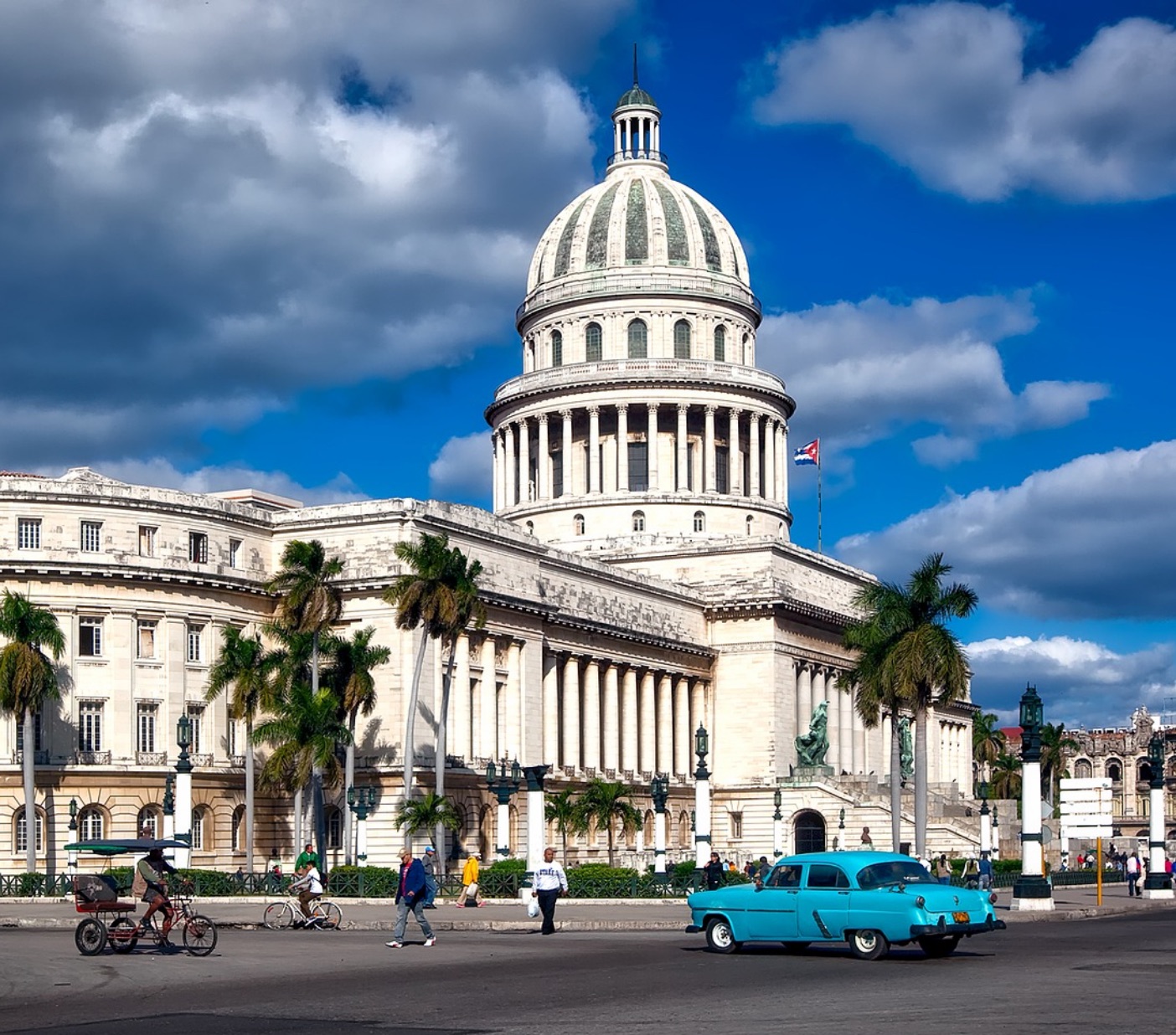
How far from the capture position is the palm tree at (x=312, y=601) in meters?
72.4

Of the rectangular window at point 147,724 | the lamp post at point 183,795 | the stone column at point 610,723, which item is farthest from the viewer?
the stone column at point 610,723

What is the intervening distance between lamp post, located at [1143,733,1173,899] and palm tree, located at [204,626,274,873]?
31.5 metres

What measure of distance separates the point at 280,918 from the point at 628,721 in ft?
187

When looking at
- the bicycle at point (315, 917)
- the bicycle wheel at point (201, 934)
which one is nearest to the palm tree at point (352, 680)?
the bicycle at point (315, 917)

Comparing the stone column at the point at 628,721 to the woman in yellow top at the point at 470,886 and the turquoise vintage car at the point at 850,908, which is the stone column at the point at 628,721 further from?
the turquoise vintage car at the point at 850,908

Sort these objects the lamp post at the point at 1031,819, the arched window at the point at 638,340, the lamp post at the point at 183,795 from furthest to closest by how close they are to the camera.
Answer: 1. the arched window at the point at 638,340
2. the lamp post at the point at 183,795
3. the lamp post at the point at 1031,819

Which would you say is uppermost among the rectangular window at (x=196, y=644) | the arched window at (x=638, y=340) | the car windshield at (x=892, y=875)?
the arched window at (x=638, y=340)

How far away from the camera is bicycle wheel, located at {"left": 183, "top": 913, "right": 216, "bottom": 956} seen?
3350 centimetres

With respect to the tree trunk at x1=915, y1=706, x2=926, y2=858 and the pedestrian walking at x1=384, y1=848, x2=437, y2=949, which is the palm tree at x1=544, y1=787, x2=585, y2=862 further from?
the pedestrian walking at x1=384, y1=848, x2=437, y2=949

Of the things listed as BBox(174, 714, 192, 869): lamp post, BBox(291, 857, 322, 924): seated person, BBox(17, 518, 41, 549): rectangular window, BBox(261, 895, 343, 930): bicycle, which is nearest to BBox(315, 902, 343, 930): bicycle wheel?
BBox(261, 895, 343, 930): bicycle

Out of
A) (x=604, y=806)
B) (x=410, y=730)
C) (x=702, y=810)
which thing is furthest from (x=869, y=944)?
(x=604, y=806)

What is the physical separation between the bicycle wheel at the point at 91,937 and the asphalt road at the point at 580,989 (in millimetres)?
209

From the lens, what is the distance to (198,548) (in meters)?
78.3

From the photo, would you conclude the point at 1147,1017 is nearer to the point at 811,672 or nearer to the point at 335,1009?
the point at 335,1009
